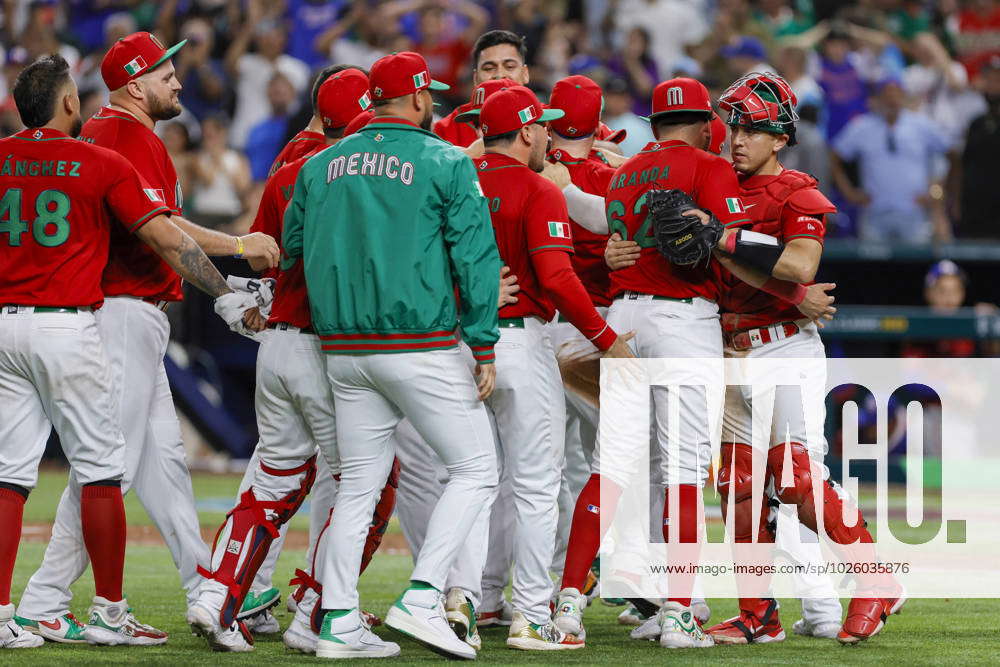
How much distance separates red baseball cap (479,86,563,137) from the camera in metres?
6.18

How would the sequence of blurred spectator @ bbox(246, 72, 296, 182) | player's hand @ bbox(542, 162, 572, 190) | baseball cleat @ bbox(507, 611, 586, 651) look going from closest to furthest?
1. baseball cleat @ bbox(507, 611, 586, 651)
2. player's hand @ bbox(542, 162, 572, 190)
3. blurred spectator @ bbox(246, 72, 296, 182)

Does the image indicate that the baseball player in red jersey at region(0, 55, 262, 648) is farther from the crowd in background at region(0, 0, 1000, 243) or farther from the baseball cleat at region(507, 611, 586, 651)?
the crowd in background at region(0, 0, 1000, 243)

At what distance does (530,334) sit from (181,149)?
9172mm

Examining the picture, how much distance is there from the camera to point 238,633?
19.6ft

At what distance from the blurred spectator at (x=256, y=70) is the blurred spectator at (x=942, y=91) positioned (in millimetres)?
6675

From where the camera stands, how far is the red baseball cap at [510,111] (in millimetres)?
6176

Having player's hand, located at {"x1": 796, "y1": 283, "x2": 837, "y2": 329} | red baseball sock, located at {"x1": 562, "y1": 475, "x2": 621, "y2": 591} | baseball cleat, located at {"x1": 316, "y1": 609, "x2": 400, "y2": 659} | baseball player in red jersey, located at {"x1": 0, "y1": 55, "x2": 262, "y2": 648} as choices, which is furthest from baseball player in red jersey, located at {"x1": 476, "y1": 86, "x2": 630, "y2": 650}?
baseball player in red jersey, located at {"x1": 0, "y1": 55, "x2": 262, "y2": 648}

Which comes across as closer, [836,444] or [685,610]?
[685,610]

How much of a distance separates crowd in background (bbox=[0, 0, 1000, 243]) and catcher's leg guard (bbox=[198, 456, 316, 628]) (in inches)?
299

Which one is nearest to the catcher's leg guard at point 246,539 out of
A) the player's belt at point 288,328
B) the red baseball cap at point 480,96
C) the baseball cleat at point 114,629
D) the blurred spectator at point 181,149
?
the baseball cleat at point 114,629

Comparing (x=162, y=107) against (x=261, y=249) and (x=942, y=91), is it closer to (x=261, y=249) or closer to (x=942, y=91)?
(x=261, y=249)

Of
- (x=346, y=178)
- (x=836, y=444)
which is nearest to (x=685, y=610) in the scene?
(x=346, y=178)

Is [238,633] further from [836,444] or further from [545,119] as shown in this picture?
[836,444]

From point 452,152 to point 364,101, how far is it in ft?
3.26
